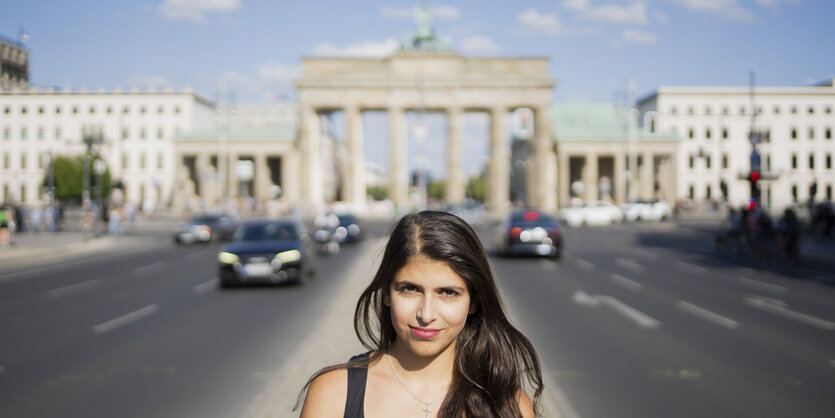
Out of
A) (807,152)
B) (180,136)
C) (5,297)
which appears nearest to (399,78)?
(180,136)

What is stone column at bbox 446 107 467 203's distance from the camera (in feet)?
277

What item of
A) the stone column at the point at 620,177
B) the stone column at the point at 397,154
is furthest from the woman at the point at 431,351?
the stone column at the point at 620,177

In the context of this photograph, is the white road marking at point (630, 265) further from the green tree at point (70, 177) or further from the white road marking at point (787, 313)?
the green tree at point (70, 177)

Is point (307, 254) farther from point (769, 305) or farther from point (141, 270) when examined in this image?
point (769, 305)

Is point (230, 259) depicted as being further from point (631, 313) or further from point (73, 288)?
point (631, 313)

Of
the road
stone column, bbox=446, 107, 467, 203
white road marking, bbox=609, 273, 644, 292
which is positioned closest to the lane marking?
the road

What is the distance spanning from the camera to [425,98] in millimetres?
83875

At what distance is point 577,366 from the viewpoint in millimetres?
8570

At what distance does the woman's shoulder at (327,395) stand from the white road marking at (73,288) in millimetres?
15575

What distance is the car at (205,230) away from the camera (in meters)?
37.1

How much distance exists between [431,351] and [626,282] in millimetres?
17288

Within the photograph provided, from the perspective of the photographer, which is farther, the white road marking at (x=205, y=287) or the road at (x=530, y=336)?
the white road marking at (x=205, y=287)

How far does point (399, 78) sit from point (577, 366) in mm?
77649

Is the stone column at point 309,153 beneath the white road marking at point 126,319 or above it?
above
